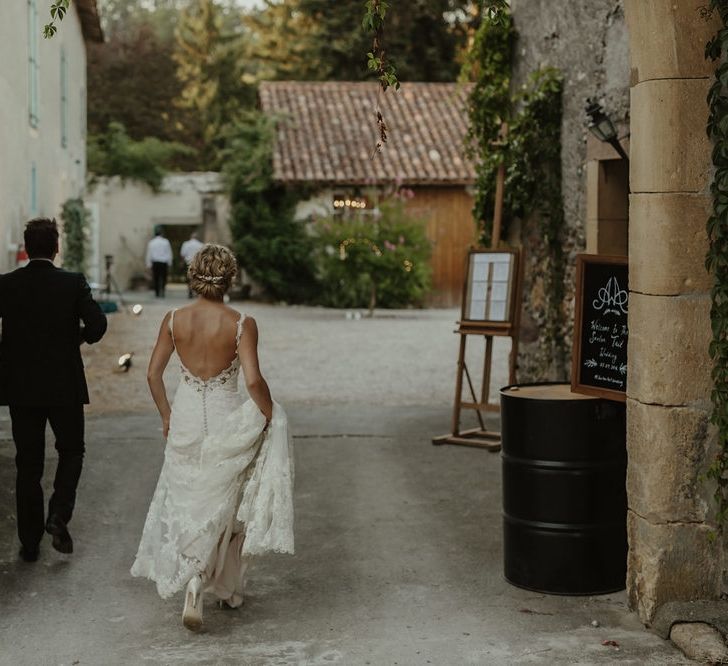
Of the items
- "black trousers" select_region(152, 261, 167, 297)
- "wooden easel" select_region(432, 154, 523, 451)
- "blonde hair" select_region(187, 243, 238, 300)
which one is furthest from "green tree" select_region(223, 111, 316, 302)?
"blonde hair" select_region(187, 243, 238, 300)

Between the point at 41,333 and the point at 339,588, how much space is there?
187 centimetres

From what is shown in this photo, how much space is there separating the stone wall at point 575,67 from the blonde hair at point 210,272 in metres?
4.19

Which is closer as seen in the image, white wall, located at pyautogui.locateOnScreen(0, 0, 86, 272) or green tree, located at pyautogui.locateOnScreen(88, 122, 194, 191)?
white wall, located at pyautogui.locateOnScreen(0, 0, 86, 272)

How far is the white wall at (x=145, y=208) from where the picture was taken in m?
29.3

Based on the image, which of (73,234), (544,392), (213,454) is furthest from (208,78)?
(213,454)

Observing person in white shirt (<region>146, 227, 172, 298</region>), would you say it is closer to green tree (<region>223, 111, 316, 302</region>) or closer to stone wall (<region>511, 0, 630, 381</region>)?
green tree (<region>223, 111, 316, 302</region>)

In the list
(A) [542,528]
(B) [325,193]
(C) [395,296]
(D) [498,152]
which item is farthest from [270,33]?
(A) [542,528]

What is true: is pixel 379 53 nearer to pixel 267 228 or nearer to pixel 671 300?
pixel 671 300

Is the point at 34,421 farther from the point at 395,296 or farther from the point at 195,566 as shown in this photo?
the point at 395,296

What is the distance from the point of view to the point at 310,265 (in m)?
26.2

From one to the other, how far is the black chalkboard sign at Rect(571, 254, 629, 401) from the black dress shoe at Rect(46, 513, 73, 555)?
2581mm

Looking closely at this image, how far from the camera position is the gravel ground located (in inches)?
486

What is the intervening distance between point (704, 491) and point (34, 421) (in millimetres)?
3148

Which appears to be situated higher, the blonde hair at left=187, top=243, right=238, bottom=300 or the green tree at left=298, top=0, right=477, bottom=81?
the green tree at left=298, top=0, right=477, bottom=81
